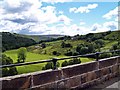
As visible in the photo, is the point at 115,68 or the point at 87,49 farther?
the point at 87,49

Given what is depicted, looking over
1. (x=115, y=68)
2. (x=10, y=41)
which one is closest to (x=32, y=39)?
(x=10, y=41)

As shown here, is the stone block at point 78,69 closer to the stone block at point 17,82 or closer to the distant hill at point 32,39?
the stone block at point 17,82

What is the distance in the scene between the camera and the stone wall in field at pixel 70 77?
15.9 ft

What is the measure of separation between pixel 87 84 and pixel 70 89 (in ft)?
2.61

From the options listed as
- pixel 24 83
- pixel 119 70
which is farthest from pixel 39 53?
pixel 24 83

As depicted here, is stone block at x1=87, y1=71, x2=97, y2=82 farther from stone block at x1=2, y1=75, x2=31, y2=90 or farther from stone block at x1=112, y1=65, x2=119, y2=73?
stone block at x1=2, y1=75, x2=31, y2=90

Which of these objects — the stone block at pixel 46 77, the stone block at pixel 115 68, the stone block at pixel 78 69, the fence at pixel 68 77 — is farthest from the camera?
the stone block at pixel 115 68

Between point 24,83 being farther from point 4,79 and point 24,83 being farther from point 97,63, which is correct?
point 97,63

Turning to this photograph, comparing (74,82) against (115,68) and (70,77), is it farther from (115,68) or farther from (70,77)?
(115,68)

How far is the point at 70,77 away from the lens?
19.8 feet

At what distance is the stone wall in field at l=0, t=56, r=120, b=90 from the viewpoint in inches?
191

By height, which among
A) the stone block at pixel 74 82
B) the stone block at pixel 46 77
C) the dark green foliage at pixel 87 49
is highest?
the stone block at pixel 46 77

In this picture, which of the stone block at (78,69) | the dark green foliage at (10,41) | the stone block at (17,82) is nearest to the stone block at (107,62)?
the stone block at (78,69)

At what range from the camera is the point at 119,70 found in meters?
8.66
